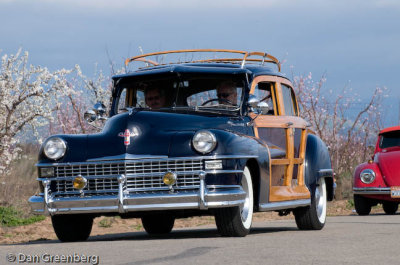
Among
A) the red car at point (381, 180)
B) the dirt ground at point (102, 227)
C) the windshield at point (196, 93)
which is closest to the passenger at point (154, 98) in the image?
the windshield at point (196, 93)

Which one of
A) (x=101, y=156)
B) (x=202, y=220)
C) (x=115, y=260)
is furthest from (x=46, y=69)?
(x=115, y=260)

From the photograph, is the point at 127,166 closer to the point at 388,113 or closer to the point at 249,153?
the point at 249,153

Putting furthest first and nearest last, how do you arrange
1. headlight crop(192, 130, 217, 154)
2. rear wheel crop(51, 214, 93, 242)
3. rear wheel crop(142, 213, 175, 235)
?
rear wheel crop(142, 213, 175, 235), rear wheel crop(51, 214, 93, 242), headlight crop(192, 130, 217, 154)

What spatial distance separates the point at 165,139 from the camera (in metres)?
9.72

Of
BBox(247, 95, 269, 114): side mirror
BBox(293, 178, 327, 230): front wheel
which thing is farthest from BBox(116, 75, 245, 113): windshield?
BBox(293, 178, 327, 230): front wheel

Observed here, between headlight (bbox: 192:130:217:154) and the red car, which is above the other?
headlight (bbox: 192:130:217:154)

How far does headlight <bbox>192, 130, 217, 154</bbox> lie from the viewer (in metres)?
9.50

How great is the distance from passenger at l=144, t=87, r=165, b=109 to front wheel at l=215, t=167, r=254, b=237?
5.45 feet

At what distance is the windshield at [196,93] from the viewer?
35.8 ft

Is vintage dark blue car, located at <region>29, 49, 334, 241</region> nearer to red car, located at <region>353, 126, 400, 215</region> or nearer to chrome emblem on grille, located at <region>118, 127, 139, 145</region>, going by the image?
chrome emblem on grille, located at <region>118, 127, 139, 145</region>

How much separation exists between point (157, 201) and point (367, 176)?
30.7ft

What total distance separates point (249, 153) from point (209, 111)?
41.1 inches

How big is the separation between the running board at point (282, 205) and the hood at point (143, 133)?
1150 mm

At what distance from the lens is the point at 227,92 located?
1099cm
